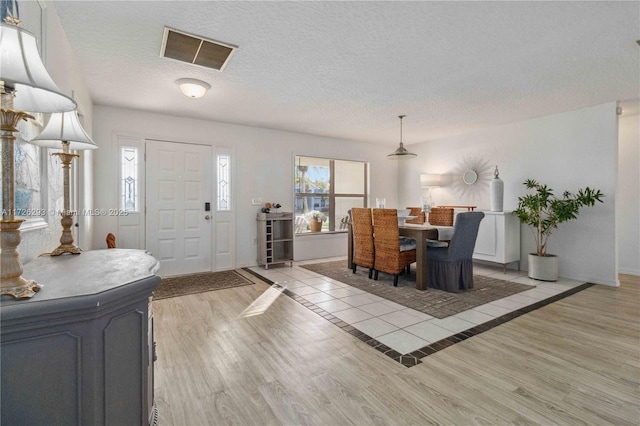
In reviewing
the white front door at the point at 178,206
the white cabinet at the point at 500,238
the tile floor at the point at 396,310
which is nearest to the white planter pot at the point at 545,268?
the tile floor at the point at 396,310

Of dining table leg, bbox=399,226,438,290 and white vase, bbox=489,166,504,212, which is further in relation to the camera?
white vase, bbox=489,166,504,212

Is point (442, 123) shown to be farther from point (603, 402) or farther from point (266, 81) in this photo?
point (603, 402)

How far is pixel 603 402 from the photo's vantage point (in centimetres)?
174

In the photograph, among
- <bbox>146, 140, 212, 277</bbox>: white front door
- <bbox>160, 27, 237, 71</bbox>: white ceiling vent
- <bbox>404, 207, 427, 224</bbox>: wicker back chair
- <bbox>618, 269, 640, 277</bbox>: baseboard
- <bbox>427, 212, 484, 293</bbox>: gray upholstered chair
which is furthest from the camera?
<bbox>404, 207, 427, 224</bbox>: wicker back chair

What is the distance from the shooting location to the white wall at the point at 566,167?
4.23 meters

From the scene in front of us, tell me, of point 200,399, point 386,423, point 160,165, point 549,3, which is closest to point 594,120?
point 549,3

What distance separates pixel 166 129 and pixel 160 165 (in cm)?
58

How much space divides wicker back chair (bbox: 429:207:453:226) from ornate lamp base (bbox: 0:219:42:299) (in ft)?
16.2

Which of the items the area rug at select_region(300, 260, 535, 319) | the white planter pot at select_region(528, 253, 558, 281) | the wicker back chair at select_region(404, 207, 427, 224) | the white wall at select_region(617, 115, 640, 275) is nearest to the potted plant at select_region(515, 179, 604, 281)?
the white planter pot at select_region(528, 253, 558, 281)

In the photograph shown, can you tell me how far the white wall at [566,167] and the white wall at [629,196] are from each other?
44.4 inches

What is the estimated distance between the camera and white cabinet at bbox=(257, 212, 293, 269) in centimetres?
520

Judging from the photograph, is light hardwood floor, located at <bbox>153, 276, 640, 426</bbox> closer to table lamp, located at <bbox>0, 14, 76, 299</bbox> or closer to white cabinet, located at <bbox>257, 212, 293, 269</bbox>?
table lamp, located at <bbox>0, 14, 76, 299</bbox>

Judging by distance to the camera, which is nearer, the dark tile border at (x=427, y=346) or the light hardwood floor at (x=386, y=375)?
the light hardwood floor at (x=386, y=375)

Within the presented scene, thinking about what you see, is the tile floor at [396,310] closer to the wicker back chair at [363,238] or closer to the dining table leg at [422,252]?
the wicker back chair at [363,238]
